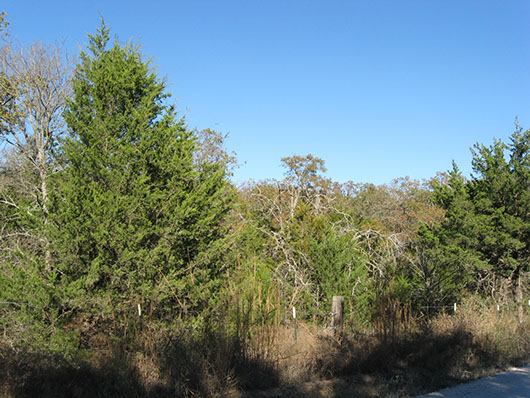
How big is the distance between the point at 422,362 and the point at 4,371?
17.9 ft

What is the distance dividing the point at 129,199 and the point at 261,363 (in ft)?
20.6

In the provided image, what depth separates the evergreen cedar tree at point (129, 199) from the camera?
965 centimetres

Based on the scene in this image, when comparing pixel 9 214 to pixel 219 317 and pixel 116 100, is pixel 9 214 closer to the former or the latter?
pixel 116 100

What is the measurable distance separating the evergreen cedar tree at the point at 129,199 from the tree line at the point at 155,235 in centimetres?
4

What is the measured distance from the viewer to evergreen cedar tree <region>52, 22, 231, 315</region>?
965 centimetres

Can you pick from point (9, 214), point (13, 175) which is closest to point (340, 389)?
point (9, 214)

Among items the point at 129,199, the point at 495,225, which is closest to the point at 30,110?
the point at 129,199

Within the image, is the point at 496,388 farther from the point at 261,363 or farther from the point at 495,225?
the point at 495,225

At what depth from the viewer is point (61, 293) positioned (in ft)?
31.0

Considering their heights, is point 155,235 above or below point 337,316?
above

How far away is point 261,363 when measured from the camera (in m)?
5.23

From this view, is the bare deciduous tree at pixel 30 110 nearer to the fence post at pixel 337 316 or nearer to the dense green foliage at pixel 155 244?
the dense green foliage at pixel 155 244

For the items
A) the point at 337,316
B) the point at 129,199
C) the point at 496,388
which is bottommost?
the point at 496,388

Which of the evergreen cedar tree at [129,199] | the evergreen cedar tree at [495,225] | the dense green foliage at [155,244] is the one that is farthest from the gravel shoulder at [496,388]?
the evergreen cedar tree at [495,225]
